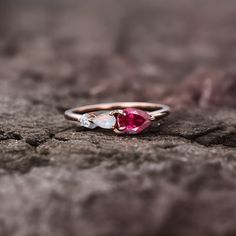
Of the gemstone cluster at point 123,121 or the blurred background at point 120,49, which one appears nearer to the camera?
the gemstone cluster at point 123,121

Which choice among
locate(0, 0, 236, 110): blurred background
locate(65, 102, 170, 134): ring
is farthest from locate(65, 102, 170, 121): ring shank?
locate(0, 0, 236, 110): blurred background

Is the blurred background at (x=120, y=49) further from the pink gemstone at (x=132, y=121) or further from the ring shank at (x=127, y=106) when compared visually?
the pink gemstone at (x=132, y=121)

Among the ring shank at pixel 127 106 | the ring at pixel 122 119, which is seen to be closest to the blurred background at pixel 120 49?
the ring shank at pixel 127 106

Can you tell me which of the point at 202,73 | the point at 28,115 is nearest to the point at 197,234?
the point at 28,115

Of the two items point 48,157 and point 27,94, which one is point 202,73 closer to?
point 27,94

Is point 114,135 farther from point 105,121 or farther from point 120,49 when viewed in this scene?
point 120,49

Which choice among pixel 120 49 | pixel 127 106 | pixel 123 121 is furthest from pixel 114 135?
pixel 120 49

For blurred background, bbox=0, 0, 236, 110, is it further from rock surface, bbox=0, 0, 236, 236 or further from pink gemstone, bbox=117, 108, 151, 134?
pink gemstone, bbox=117, 108, 151, 134
